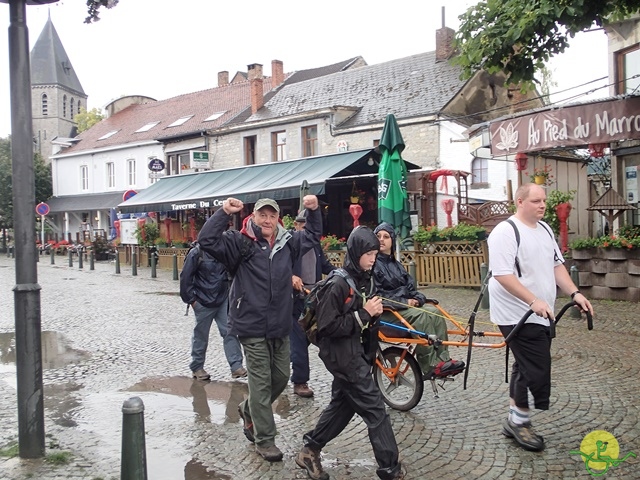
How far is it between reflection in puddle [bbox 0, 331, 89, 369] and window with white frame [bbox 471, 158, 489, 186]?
56.0 feet

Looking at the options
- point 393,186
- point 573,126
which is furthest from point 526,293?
point 393,186

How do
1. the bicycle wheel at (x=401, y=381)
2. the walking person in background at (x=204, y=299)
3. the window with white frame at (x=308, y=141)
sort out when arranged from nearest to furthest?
Result: the bicycle wheel at (x=401, y=381) → the walking person in background at (x=204, y=299) → the window with white frame at (x=308, y=141)

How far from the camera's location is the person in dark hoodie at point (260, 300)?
14.8ft

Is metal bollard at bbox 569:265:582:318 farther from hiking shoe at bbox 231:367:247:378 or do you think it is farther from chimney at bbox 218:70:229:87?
chimney at bbox 218:70:229:87

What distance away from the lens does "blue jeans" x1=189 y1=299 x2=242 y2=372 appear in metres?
6.93

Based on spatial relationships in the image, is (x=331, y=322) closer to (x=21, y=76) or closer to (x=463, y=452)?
(x=463, y=452)

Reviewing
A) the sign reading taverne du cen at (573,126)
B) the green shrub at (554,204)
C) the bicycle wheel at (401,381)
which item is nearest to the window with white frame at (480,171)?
the green shrub at (554,204)

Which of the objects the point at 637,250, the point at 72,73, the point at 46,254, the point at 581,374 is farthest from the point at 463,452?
the point at 72,73

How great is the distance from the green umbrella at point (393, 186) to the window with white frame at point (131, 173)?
91.2 feet

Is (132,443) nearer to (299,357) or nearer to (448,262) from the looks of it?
(299,357)

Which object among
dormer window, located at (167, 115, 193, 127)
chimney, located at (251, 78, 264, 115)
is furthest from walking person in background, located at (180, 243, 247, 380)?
dormer window, located at (167, 115, 193, 127)

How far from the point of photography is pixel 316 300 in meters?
4.07

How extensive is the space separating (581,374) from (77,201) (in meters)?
39.3

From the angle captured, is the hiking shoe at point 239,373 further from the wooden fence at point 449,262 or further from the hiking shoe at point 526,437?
the wooden fence at point 449,262
